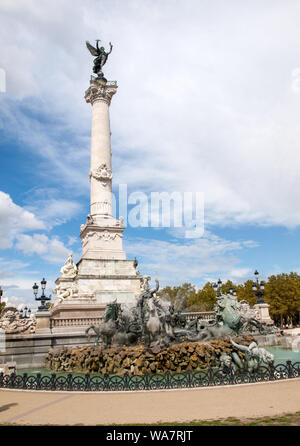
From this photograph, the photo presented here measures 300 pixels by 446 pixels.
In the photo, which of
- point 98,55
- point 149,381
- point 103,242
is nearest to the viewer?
point 149,381

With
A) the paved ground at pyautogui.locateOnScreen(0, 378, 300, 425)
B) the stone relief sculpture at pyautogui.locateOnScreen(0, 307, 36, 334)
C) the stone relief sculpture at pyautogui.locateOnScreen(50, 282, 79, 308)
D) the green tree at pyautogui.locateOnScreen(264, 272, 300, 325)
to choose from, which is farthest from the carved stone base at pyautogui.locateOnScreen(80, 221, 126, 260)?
the green tree at pyautogui.locateOnScreen(264, 272, 300, 325)

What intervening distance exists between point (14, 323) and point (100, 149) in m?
17.9

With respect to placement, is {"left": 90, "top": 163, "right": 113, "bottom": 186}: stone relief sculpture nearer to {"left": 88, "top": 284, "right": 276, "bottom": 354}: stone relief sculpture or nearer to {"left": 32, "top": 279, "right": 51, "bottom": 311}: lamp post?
{"left": 32, "top": 279, "right": 51, "bottom": 311}: lamp post

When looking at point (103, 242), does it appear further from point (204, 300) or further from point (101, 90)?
point (204, 300)

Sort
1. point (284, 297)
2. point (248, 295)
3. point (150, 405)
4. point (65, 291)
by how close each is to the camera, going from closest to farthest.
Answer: point (150, 405) → point (65, 291) → point (284, 297) → point (248, 295)

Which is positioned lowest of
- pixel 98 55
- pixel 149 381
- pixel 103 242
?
pixel 149 381

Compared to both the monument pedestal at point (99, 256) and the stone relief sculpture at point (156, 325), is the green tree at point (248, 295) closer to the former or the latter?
the monument pedestal at point (99, 256)

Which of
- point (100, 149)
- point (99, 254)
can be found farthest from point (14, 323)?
point (100, 149)

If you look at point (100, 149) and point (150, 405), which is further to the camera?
point (100, 149)

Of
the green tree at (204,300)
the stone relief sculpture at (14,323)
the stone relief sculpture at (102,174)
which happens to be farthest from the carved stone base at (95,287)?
the green tree at (204,300)

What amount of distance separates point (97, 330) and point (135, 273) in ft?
39.3

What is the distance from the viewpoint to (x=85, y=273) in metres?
27.8

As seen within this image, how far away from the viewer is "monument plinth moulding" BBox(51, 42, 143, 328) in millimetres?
26375

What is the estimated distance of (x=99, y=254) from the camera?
29422 mm
